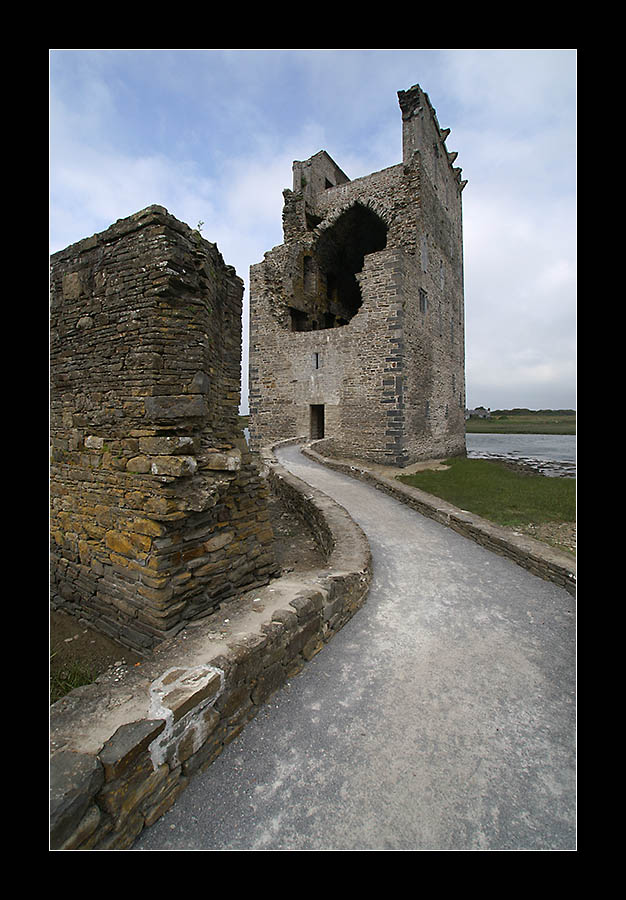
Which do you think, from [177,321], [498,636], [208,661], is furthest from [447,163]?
[208,661]

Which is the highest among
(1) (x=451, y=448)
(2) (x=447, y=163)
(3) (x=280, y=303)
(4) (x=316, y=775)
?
(2) (x=447, y=163)

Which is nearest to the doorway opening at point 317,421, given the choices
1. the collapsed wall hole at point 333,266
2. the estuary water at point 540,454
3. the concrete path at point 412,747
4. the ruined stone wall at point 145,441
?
the collapsed wall hole at point 333,266

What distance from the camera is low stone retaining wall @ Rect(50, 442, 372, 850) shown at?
2061mm

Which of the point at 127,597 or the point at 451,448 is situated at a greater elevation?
the point at 451,448

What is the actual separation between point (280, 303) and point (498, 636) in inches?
663

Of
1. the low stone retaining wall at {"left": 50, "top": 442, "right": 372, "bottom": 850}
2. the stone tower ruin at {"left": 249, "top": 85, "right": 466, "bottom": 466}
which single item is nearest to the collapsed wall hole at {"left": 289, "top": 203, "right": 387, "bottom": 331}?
the stone tower ruin at {"left": 249, "top": 85, "right": 466, "bottom": 466}

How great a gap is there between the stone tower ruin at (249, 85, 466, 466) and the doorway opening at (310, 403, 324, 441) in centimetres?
7

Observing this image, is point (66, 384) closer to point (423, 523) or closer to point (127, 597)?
point (127, 597)

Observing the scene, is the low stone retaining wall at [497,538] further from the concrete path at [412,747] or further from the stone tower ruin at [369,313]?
the stone tower ruin at [369,313]

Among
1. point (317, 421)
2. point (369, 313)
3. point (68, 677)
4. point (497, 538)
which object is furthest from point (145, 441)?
point (317, 421)

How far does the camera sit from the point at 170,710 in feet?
8.16

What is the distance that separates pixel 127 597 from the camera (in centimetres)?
415

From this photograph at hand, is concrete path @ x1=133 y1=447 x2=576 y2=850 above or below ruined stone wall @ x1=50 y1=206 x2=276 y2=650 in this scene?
below

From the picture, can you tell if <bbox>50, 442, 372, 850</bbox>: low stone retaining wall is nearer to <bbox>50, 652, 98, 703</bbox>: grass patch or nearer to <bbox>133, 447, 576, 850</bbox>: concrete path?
<bbox>133, 447, 576, 850</bbox>: concrete path
